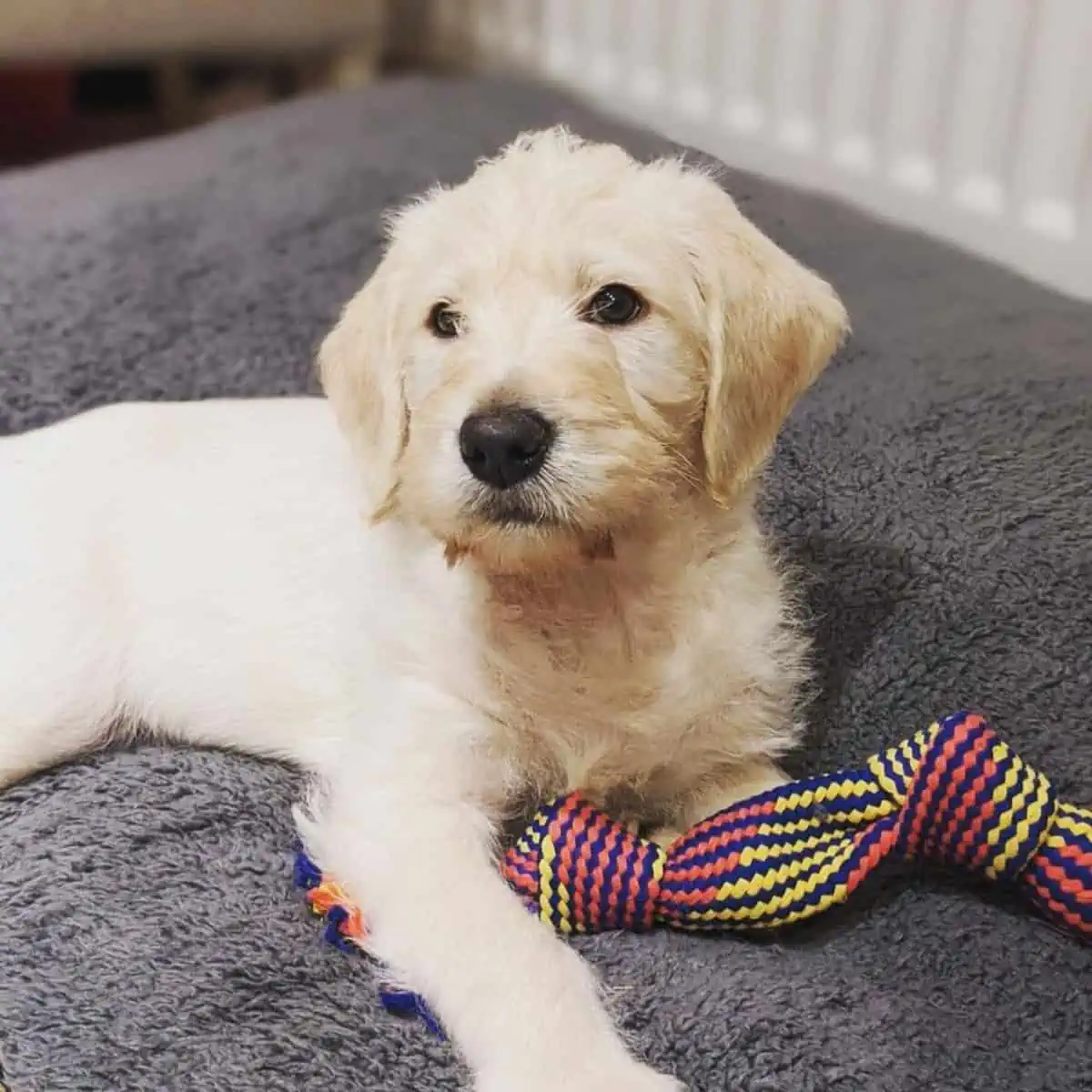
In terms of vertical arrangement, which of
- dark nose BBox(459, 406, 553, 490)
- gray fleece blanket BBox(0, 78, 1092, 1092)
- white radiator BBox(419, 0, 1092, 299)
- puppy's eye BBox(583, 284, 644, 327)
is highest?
puppy's eye BBox(583, 284, 644, 327)

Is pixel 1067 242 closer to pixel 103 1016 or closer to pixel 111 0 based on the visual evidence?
pixel 103 1016

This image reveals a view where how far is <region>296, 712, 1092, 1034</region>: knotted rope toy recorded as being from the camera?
134cm

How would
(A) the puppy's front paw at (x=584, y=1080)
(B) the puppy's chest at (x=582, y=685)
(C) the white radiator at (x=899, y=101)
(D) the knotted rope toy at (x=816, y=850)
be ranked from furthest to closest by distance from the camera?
(C) the white radiator at (x=899, y=101)
(B) the puppy's chest at (x=582, y=685)
(D) the knotted rope toy at (x=816, y=850)
(A) the puppy's front paw at (x=584, y=1080)

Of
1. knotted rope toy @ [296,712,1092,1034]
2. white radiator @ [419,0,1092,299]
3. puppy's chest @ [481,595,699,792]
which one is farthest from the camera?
white radiator @ [419,0,1092,299]

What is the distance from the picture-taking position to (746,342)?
139 centimetres

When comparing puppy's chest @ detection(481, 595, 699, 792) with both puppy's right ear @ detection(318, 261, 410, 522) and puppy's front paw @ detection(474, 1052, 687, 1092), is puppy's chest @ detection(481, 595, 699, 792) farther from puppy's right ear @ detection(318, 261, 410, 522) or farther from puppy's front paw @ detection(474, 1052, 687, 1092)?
puppy's front paw @ detection(474, 1052, 687, 1092)

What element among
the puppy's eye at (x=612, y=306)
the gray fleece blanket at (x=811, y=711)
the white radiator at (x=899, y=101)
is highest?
the puppy's eye at (x=612, y=306)

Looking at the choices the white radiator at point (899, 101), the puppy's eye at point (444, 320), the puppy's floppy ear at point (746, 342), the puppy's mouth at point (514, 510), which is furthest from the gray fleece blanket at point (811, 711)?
the puppy's eye at point (444, 320)

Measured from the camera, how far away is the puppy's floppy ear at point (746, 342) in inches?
54.6

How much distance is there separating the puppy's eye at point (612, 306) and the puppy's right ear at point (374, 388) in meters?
0.23

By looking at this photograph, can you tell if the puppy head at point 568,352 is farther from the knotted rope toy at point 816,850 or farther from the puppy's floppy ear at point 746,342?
the knotted rope toy at point 816,850

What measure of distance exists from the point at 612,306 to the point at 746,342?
139 mm

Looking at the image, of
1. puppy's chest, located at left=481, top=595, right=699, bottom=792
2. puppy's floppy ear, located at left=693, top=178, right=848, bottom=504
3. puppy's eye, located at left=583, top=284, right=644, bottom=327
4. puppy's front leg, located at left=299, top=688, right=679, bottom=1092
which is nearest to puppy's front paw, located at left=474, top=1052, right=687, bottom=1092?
puppy's front leg, located at left=299, top=688, right=679, bottom=1092

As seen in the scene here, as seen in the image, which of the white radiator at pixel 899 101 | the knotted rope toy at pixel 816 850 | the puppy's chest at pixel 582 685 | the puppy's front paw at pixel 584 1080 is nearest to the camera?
the puppy's front paw at pixel 584 1080
